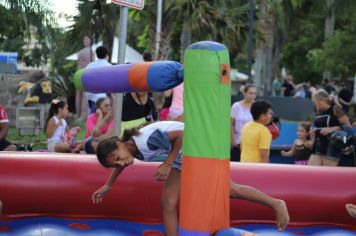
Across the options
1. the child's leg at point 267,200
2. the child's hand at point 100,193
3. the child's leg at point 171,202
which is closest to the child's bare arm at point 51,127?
the child's hand at point 100,193

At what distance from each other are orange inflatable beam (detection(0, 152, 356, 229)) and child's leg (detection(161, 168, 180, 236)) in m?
0.49

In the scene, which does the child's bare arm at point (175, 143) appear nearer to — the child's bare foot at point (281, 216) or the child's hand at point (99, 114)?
the child's bare foot at point (281, 216)

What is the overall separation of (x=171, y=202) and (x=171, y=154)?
0.34 metres

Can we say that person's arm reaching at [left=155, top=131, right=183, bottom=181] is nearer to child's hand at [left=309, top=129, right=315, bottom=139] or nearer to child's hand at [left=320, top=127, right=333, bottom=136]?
child's hand at [left=320, top=127, right=333, bottom=136]

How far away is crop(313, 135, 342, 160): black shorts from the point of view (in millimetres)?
6000

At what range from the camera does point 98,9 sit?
1409cm

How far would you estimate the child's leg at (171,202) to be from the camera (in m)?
4.12

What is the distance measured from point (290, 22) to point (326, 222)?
2468cm

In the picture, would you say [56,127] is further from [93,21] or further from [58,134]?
[93,21]

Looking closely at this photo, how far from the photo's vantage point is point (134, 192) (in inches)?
186

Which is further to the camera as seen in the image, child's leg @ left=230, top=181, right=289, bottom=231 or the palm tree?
the palm tree

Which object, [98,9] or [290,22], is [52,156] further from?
[290,22]

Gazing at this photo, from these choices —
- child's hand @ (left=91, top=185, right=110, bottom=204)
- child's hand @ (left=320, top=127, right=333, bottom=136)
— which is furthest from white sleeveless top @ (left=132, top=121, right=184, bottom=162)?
child's hand @ (left=320, top=127, right=333, bottom=136)

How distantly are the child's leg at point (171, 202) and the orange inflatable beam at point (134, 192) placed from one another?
49cm
